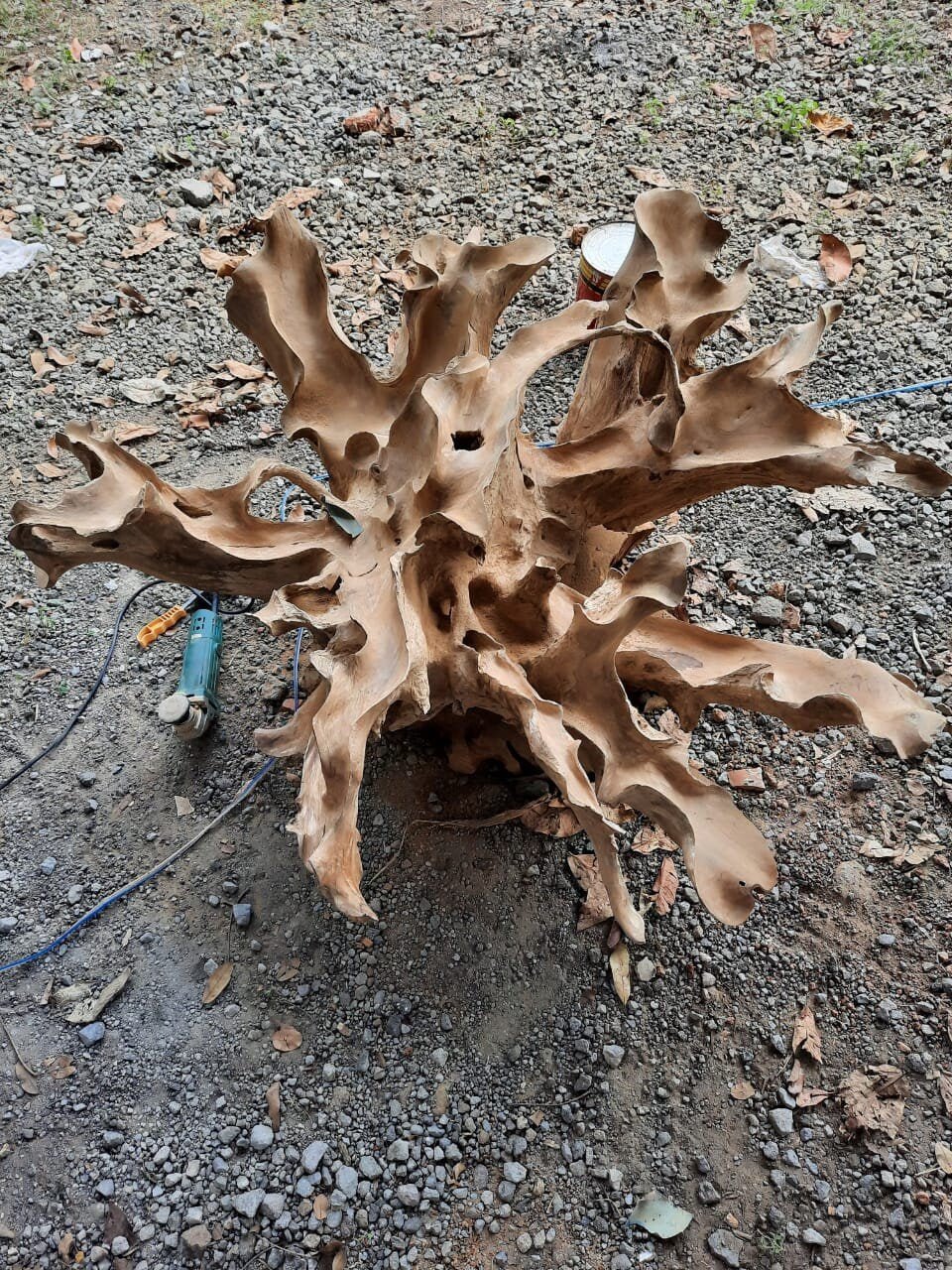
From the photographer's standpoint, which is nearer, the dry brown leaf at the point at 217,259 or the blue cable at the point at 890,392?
the blue cable at the point at 890,392

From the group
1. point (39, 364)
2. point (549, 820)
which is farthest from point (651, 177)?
point (549, 820)

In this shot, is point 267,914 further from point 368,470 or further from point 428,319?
point 428,319

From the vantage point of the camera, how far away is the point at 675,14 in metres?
4.79

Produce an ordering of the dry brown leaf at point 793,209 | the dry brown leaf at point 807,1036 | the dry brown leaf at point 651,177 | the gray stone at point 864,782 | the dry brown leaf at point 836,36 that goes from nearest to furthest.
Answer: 1. the dry brown leaf at point 807,1036
2. the gray stone at point 864,782
3. the dry brown leaf at point 793,209
4. the dry brown leaf at point 651,177
5. the dry brown leaf at point 836,36

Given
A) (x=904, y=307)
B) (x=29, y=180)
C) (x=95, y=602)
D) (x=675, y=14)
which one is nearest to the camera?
(x=95, y=602)

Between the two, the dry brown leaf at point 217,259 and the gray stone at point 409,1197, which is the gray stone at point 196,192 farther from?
the gray stone at point 409,1197

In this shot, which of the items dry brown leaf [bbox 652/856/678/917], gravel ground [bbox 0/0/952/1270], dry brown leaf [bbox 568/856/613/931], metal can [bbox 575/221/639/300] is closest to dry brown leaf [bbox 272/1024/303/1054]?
gravel ground [bbox 0/0/952/1270]

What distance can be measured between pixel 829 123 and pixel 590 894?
152 inches

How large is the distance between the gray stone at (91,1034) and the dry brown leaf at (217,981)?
0.25 m

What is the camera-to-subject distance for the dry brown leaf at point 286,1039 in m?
2.11

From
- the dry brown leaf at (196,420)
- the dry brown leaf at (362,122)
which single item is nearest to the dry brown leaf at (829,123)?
the dry brown leaf at (362,122)

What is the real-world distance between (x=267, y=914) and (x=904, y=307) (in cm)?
317

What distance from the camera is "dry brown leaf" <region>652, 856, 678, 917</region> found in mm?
2230

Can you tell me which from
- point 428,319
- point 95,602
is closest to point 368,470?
point 428,319
